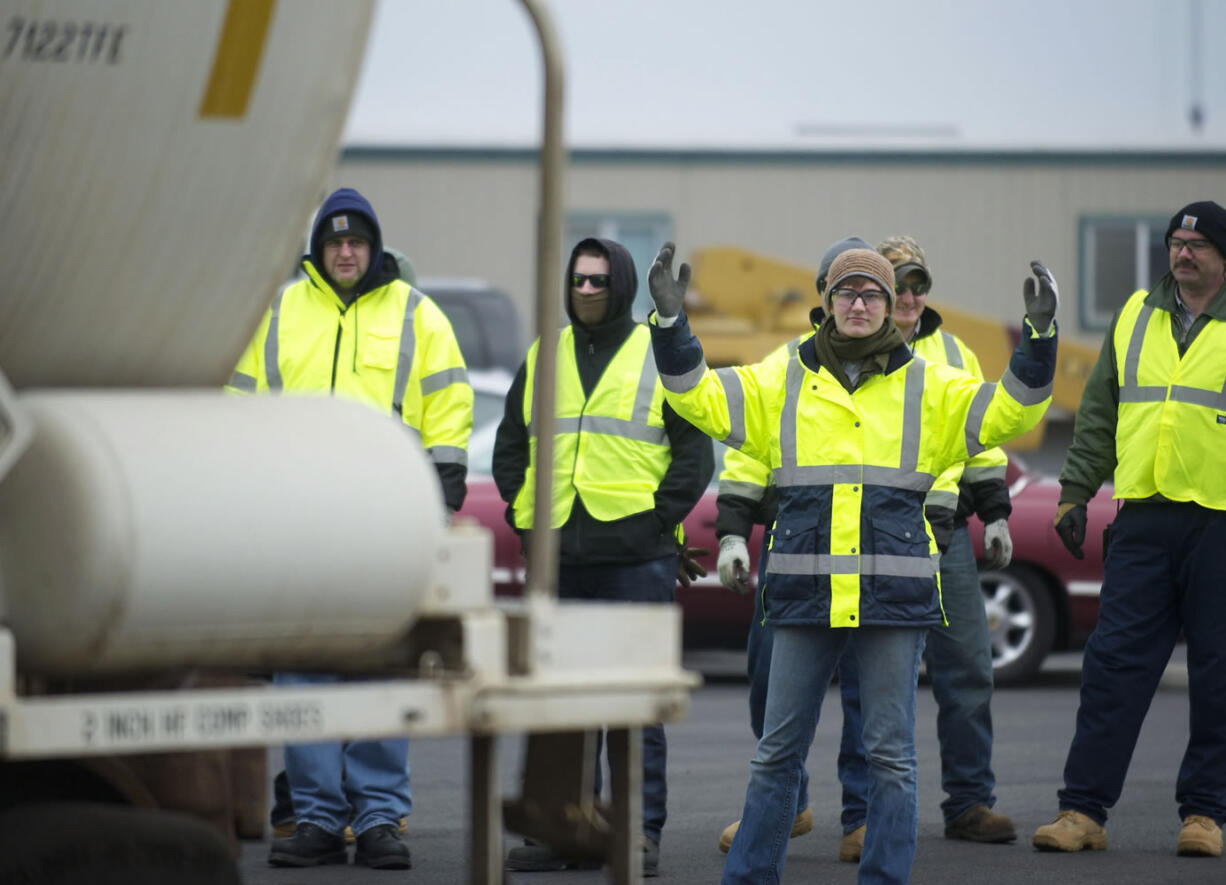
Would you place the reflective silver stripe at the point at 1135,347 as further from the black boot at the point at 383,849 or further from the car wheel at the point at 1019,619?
the car wheel at the point at 1019,619

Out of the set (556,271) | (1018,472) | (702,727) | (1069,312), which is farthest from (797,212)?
(556,271)

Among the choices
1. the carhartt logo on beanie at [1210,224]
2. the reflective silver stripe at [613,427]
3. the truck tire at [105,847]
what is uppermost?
the carhartt logo on beanie at [1210,224]

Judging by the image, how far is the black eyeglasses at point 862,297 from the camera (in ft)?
19.9

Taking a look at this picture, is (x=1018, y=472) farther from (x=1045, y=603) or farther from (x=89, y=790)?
(x=89, y=790)

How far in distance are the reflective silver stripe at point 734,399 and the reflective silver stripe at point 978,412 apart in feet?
2.13

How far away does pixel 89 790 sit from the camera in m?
3.83

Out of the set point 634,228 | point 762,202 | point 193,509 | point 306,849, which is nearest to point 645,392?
point 306,849

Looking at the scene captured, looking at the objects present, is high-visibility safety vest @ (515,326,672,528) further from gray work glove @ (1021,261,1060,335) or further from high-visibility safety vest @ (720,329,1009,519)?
gray work glove @ (1021,261,1060,335)

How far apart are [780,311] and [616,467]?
14.7m

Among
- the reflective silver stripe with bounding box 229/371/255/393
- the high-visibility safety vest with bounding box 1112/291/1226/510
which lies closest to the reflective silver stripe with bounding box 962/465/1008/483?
the high-visibility safety vest with bounding box 1112/291/1226/510

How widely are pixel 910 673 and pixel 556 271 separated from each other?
7.99 feet

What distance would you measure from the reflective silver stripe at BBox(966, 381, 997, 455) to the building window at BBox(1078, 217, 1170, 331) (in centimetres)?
2067

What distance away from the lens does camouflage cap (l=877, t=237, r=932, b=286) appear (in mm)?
7762

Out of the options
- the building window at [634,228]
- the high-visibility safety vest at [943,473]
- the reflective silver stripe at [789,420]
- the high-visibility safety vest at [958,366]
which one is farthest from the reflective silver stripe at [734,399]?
the building window at [634,228]
